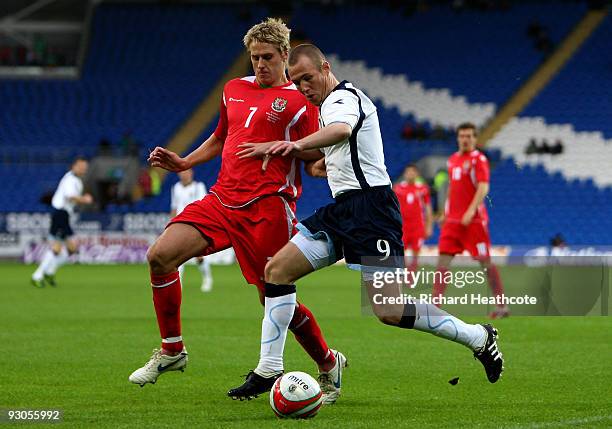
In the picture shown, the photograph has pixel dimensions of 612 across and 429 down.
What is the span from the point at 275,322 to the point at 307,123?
1460 millimetres

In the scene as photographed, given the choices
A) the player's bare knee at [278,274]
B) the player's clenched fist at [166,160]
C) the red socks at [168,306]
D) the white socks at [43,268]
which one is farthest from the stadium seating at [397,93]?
the player's bare knee at [278,274]

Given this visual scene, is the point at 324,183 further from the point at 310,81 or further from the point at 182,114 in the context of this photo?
the point at 310,81

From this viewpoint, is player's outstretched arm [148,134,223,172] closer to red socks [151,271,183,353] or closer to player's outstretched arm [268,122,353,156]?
red socks [151,271,183,353]

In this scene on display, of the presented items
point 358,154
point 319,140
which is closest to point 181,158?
point 358,154

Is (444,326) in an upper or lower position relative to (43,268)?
lower

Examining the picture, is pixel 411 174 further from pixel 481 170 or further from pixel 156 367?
pixel 156 367

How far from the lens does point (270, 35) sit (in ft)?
24.0

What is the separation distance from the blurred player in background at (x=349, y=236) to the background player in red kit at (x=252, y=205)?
1.63 ft

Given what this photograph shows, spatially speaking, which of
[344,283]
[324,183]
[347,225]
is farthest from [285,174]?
[324,183]

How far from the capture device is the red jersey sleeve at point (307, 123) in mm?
7562

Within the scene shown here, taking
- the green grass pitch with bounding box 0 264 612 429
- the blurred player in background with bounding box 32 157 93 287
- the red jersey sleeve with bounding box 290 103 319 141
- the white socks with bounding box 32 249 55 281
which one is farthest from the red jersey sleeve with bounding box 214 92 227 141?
the white socks with bounding box 32 249 55 281

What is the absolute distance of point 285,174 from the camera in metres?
7.56

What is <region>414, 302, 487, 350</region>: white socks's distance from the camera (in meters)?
6.77

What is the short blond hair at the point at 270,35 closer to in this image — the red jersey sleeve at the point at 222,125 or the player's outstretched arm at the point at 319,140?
the red jersey sleeve at the point at 222,125
